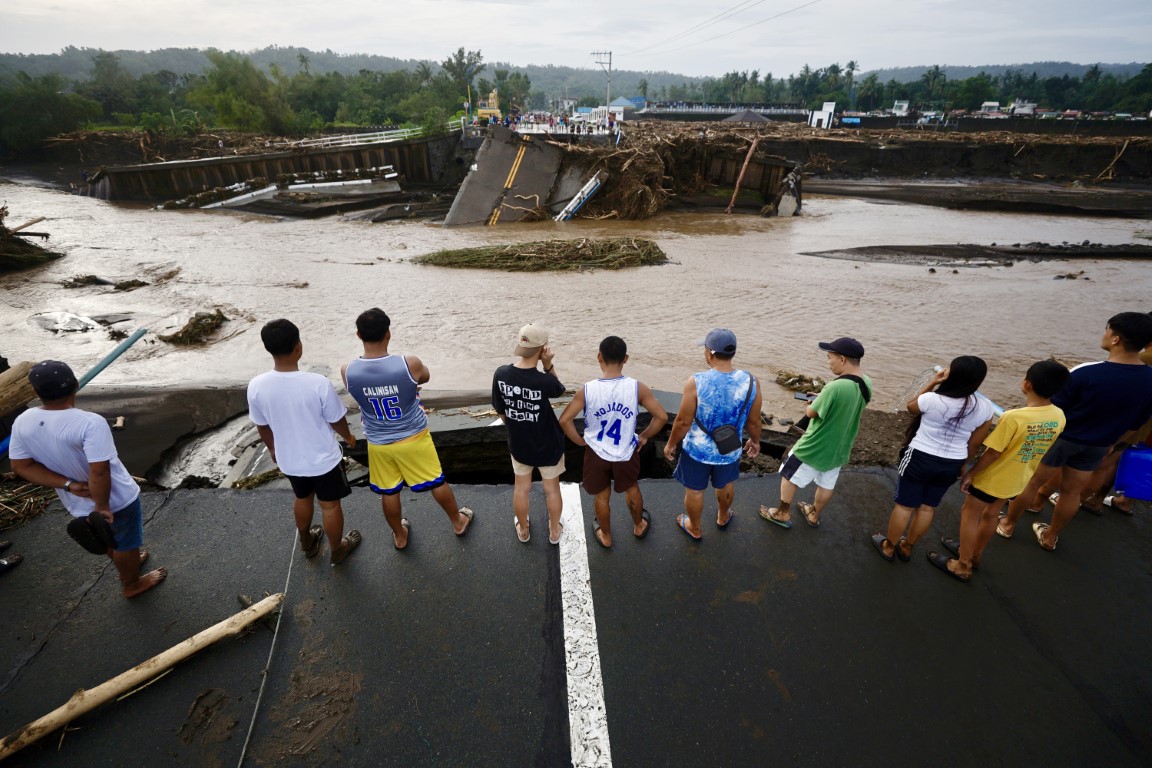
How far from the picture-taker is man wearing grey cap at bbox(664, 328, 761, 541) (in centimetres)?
304

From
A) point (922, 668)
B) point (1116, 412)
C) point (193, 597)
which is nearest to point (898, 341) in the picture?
point (1116, 412)

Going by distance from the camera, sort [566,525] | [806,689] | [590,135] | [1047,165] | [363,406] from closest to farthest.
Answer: [806,689] < [363,406] < [566,525] < [590,135] < [1047,165]

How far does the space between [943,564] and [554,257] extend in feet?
38.0

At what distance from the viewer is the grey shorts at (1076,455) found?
10.6ft

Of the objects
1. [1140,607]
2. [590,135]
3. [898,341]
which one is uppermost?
[590,135]

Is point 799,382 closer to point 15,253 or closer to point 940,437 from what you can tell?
point 940,437

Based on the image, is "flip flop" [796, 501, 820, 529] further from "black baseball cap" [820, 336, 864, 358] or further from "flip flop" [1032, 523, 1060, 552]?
"flip flop" [1032, 523, 1060, 552]

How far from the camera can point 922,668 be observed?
2.67 meters

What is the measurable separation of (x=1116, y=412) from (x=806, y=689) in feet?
8.83

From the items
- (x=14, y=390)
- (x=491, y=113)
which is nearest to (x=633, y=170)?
(x=491, y=113)

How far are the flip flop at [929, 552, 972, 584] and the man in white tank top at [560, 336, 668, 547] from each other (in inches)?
79.8

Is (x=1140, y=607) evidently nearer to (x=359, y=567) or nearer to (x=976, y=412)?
(x=976, y=412)

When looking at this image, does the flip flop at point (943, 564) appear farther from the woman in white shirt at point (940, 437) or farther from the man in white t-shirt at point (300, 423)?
the man in white t-shirt at point (300, 423)

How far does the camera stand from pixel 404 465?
316 cm
